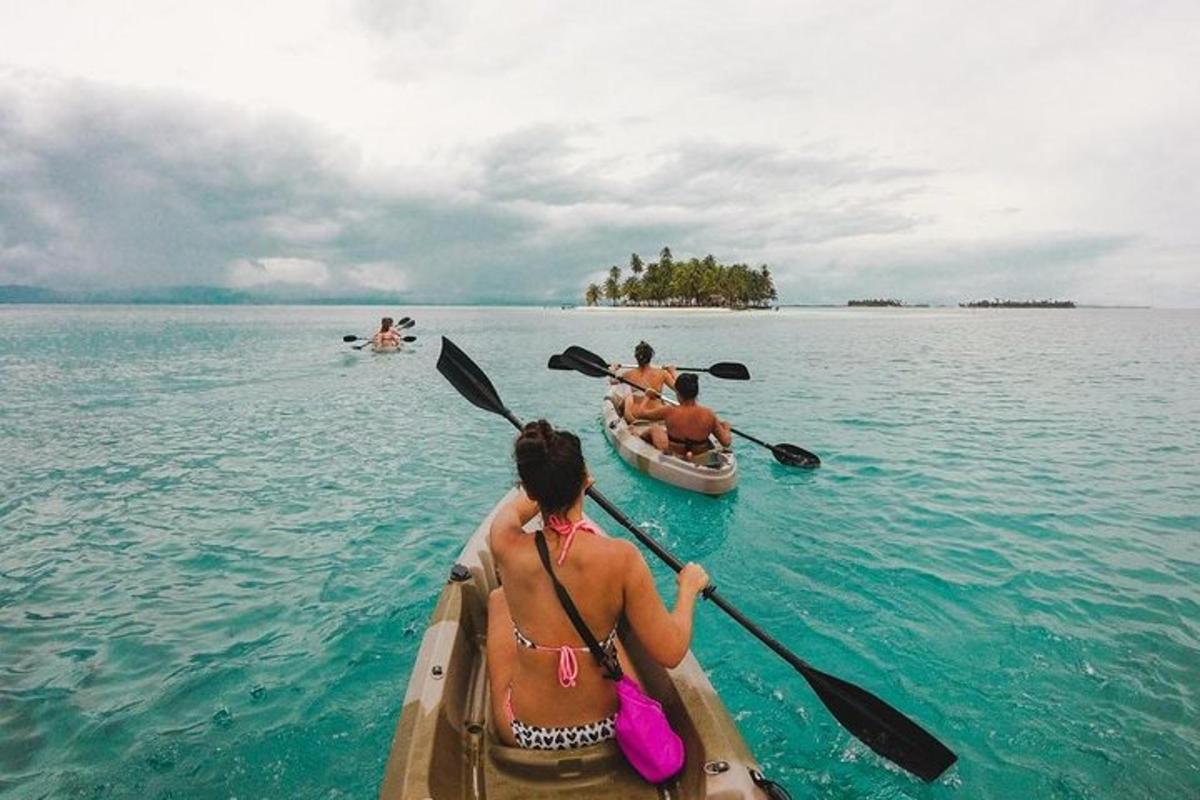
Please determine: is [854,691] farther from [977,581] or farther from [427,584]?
[427,584]

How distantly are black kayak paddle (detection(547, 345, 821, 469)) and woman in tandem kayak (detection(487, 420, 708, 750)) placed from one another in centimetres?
804

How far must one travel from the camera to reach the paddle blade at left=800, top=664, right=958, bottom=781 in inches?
168

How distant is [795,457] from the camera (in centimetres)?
1334

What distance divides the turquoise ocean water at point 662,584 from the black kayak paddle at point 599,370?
0.43 meters

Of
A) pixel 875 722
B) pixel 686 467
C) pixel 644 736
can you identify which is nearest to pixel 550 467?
pixel 644 736

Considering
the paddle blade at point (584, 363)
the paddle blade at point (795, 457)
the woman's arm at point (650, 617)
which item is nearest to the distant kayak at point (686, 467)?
the paddle blade at point (584, 363)

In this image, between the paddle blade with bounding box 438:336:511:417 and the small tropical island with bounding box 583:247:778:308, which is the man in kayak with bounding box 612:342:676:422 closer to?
the paddle blade with bounding box 438:336:511:417

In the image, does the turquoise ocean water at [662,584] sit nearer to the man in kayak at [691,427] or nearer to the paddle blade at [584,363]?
the man in kayak at [691,427]

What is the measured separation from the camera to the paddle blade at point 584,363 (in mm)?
11656

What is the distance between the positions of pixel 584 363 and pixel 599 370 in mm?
324

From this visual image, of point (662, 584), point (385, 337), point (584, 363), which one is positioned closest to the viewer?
point (662, 584)

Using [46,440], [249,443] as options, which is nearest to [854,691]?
[249,443]

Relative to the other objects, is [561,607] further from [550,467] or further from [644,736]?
[644,736]

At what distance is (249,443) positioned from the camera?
15.7 m
